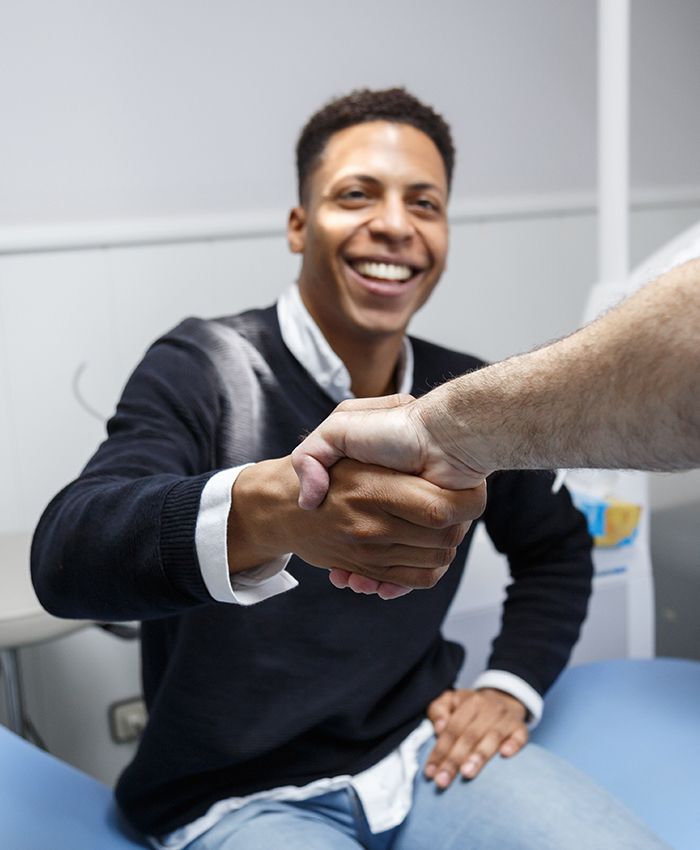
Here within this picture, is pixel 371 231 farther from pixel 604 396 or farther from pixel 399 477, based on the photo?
pixel 604 396

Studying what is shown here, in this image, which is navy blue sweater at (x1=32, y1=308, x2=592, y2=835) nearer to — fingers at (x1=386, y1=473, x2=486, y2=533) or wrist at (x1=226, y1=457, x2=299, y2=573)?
wrist at (x1=226, y1=457, x2=299, y2=573)

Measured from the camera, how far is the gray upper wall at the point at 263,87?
6.18ft

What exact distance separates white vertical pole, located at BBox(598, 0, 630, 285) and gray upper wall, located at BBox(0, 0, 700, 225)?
0.58 metres

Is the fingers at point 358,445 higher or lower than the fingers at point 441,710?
higher

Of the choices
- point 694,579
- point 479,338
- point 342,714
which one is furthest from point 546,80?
point 342,714

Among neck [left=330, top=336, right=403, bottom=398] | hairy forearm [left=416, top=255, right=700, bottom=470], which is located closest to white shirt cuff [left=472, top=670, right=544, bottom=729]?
neck [left=330, top=336, right=403, bottom=398]

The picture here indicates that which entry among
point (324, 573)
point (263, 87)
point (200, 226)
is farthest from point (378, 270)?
point (263, 87)

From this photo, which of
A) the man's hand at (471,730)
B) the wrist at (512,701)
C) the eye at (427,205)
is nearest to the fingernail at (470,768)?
the man's hand at (471,730)

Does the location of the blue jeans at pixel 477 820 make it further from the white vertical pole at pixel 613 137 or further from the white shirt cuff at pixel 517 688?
the white vertical pole at pixel 613 137

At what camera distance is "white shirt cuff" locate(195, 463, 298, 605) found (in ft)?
2.84

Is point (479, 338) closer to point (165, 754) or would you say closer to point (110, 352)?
point (110, 352)

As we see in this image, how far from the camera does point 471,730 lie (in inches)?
48.9

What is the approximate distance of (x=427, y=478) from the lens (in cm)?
85

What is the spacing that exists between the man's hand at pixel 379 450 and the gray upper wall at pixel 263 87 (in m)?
1.23
